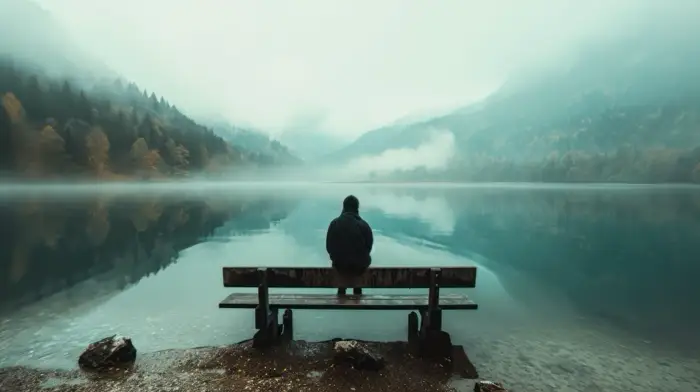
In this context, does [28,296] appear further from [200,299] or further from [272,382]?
[272,382]

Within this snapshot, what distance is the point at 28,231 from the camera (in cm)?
2956

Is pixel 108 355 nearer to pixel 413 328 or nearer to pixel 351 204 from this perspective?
pixel 351 204

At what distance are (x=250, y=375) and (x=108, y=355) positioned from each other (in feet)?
9.66

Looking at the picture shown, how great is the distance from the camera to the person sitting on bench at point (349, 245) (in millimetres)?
7633

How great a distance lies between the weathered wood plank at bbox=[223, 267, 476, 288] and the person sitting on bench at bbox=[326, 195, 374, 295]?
0.17 metres

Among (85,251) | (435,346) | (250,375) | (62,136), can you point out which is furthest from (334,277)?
(62,136)

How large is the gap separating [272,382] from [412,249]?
1950 cm

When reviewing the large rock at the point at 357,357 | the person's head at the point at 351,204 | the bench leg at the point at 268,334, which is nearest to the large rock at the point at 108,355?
the bench leg at the point at 268,334

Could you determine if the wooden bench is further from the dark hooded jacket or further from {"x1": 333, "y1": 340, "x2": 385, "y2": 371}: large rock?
{"x1": 333, "y1": 340, "x2": 385, "y2": 371}: large rock

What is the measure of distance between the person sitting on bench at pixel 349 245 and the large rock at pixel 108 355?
4.46 metres

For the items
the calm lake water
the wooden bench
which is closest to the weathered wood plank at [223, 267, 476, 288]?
the wooden bench

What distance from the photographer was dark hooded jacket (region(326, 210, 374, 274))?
301 inches

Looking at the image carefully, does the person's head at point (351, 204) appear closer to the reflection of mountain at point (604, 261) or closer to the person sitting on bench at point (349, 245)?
the person sitting on bench at point (349, 245)

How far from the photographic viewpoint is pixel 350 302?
25.8ft
